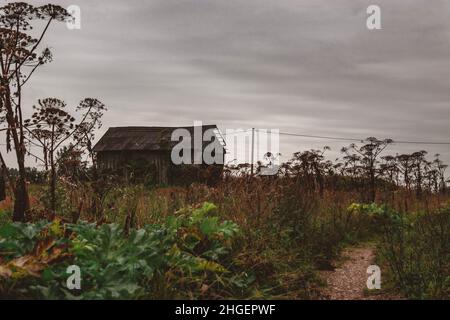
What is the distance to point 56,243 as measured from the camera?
12.8ft

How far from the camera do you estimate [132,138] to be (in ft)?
98.4

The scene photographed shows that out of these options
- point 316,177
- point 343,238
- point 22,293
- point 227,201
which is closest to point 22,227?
point 22,293

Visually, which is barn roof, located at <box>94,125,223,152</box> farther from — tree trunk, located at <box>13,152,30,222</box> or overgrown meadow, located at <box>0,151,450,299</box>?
tree trunk, located at <box>13,152,30,222</box>

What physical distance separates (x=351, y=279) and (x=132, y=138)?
25.8 metres

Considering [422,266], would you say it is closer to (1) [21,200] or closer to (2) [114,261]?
(2) [114,261]

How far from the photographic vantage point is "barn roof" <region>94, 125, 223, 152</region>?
28.4 metres

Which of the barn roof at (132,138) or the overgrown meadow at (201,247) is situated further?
the barn roof at (132,138)

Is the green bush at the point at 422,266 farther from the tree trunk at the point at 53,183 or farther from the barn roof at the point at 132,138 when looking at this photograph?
the barn roof at the point at 132,138

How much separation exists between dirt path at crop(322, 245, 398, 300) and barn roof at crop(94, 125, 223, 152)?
22065 millimetres

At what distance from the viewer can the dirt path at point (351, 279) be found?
185 inches

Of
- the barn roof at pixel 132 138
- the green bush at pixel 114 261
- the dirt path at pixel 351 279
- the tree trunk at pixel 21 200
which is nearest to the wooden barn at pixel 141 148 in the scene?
the barn roof at pixel 132 138

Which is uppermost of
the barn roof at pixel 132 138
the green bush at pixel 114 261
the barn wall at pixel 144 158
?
the barn roof at pixel 132 138

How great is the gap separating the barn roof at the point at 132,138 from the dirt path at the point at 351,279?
22.1 m

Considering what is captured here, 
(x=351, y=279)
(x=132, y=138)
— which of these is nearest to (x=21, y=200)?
(x=351, y=279)
